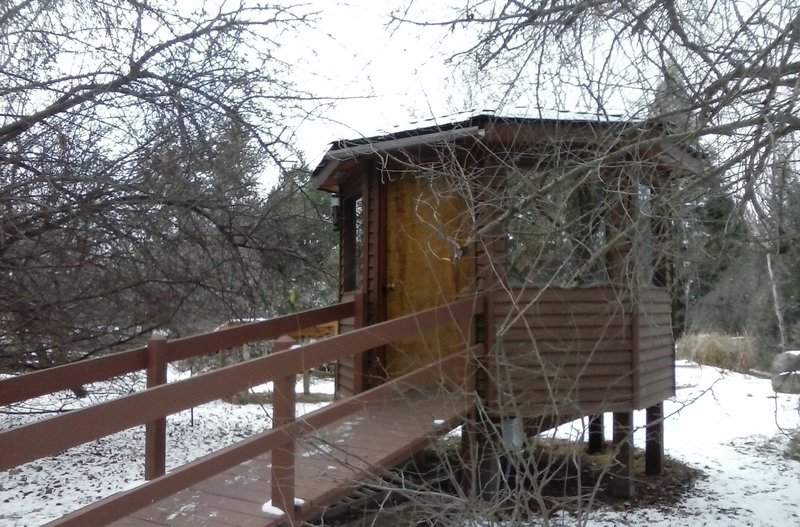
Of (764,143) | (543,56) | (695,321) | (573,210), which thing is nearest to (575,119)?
(543,56)

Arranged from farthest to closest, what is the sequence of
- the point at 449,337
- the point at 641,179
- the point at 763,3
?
the point at 449,337, the point at 641,179, the point at 763,3

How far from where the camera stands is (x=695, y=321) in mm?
7004

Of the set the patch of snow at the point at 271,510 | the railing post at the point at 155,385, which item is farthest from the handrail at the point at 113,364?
the patch of snow at the point at 271,510

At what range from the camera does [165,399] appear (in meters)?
3.85

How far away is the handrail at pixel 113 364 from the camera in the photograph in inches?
193

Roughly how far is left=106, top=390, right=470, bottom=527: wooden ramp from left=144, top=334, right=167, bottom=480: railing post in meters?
0.67

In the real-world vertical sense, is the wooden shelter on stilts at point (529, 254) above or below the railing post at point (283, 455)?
above

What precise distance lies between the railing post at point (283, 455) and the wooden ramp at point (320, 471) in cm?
10

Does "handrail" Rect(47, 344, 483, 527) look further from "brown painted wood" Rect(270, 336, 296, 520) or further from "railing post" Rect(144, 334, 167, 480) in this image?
"railing post" Rect(144, 334, 167, 480)

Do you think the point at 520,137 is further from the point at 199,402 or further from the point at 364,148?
the point at 199,402

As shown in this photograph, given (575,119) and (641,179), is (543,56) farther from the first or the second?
(641,179)

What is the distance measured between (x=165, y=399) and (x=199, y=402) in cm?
25

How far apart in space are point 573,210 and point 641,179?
620 mm

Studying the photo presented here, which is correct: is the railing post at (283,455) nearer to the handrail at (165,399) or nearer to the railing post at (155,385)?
the handrail at (165,399)
